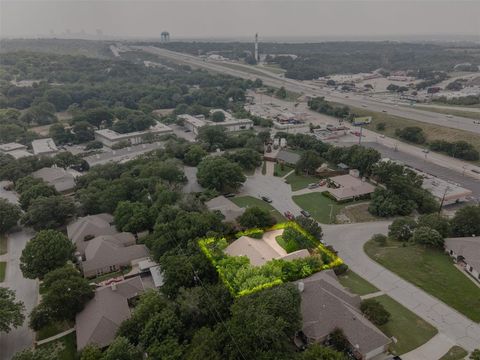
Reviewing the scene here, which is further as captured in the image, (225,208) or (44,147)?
(44,147)

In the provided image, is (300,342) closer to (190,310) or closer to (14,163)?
(190,310)

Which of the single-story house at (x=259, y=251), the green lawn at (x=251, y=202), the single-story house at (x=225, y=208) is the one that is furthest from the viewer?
the green lawn at (x=251, y=202)

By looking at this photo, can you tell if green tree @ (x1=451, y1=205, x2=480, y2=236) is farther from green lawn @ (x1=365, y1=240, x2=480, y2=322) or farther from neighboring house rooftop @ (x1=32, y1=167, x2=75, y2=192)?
neighboring house rooftop @ (x1=32, y1=167, x2=75, y2=192)

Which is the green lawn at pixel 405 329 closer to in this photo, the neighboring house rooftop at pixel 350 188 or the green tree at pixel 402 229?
the green tree at pixel 402 229

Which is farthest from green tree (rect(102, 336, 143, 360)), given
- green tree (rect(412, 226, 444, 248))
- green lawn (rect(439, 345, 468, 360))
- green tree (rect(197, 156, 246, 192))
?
green tree (rect(197, 156, 246, 192))

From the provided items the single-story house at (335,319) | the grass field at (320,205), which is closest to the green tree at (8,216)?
the single-story house at (335,319)

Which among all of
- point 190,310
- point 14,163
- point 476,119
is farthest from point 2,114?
point 476,119

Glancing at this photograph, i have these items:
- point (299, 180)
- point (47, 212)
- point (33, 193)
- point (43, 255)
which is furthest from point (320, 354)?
point (33, 193)

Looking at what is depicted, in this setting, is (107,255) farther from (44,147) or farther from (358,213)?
(44,147)
